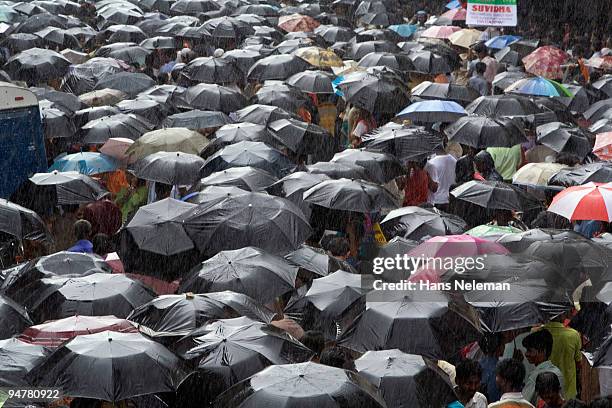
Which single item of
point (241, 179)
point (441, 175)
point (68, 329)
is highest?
point (68, 329)

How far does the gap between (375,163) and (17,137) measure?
13.7 ft

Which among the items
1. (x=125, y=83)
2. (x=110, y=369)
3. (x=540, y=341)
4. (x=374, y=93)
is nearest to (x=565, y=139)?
(x=374, y=93)

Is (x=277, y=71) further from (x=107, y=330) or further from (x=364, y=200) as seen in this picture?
(x=107, y=330)

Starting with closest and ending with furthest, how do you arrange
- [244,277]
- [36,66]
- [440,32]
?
[244,277] < [36,66] < [440,32]

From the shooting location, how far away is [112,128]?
13953 mm

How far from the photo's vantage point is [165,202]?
34.6 ft

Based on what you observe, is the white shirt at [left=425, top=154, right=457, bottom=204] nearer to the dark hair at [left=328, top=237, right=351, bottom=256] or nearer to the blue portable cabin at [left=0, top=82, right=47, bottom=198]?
the dark hair at [left=328, top=237, right=351, bottom=256]

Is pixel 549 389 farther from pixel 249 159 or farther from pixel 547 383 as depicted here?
pixel 249 159

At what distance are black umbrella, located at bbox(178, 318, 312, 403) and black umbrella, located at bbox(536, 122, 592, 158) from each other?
6872 millimetres

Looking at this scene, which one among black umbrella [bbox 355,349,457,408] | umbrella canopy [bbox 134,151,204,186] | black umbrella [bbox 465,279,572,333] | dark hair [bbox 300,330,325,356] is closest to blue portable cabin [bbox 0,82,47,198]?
umbrella canopy [bbox 134,151,204,186]

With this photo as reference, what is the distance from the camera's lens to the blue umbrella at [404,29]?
25.6 metres

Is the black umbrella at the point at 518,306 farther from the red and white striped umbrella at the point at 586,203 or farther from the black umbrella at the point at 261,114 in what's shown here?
the black umbrella at the point at 261,114

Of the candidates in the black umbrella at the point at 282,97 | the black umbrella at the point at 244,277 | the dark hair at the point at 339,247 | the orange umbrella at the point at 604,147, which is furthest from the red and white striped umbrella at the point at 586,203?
the black umbrella at the point at 282,97

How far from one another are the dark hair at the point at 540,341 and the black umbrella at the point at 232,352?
1.63 m
